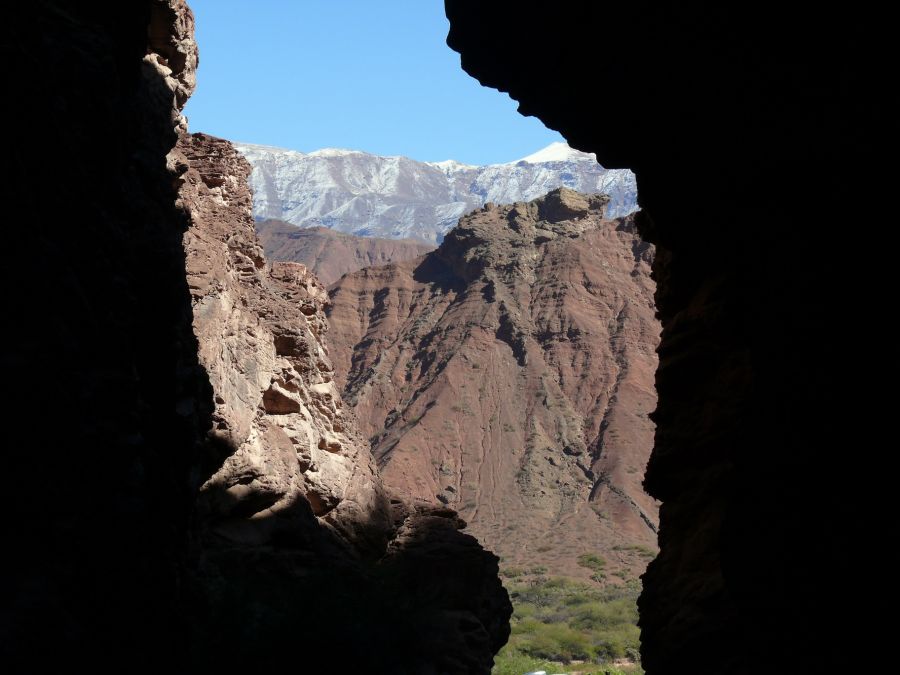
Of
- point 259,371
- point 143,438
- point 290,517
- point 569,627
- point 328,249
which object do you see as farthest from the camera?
point 328,249

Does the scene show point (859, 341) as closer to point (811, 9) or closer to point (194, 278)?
point (811, 9)

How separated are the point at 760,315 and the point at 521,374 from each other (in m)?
72.8

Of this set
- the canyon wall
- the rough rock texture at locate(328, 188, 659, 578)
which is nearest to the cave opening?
the rough rock texture at locate(328, 188, 659, 578)

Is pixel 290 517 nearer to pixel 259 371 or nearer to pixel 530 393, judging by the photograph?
pixel 259 371

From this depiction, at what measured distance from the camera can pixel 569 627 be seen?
49531 millimetres

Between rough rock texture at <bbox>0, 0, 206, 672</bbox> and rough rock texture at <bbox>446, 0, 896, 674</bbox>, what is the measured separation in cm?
570

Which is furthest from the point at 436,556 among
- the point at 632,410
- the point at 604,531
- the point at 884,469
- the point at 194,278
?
the point at 632,410

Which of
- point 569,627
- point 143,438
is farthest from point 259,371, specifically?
point 569,627

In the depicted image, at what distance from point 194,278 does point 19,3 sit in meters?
12.4

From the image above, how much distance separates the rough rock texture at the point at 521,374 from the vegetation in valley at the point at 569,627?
226 cm

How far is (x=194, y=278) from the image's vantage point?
20797 millimetres

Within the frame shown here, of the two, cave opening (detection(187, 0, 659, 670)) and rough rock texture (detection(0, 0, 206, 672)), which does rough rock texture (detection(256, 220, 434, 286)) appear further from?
rough rock texture (detection(0, 0, 206, 672))

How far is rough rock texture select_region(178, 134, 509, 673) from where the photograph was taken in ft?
60.6

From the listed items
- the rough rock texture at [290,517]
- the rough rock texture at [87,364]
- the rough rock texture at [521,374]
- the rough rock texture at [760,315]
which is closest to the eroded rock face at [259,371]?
the rough rock texture at [290,517]
